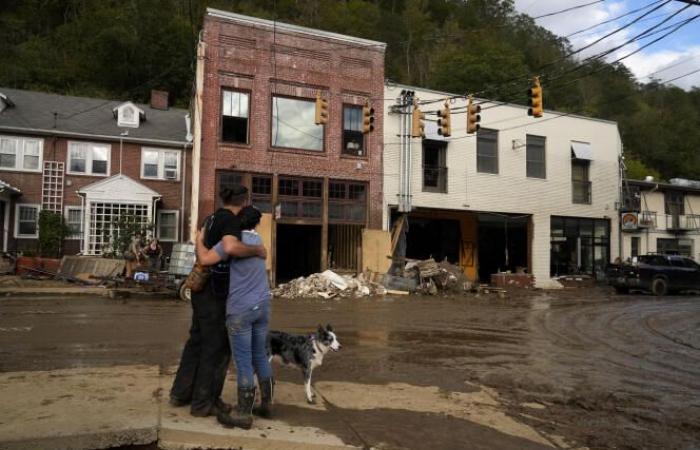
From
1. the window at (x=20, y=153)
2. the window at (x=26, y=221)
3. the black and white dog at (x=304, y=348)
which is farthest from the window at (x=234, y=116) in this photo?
the black and white dog at (x=304, y=348)

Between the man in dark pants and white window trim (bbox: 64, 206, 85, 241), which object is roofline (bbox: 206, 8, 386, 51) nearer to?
white window trim (bbox: 64, 206, 85, 241)

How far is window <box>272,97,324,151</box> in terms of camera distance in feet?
80.8

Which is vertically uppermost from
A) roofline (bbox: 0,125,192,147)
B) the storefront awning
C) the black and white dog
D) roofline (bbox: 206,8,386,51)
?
roofline (bbox: 206,8,386,51)

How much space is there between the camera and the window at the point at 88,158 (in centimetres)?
2702

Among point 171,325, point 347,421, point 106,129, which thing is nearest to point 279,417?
point 347,421

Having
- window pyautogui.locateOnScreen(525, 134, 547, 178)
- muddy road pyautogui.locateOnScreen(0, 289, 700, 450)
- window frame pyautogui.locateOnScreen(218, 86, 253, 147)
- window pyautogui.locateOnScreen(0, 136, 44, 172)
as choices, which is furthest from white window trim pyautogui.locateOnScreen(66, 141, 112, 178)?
window pyautogui.locateOnScreen(525, 134, 547, 178)

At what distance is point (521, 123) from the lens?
2950cm

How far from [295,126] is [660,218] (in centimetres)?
2367

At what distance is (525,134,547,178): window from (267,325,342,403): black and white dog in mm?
25706

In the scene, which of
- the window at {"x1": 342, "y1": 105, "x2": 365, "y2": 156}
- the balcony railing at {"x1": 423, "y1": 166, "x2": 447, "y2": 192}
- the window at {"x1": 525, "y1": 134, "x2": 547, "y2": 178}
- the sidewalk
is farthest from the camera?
the window at {"x1": 525, "y1": 134, "x2": 547, "y2": 178}

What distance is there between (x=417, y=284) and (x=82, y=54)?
4011 cm

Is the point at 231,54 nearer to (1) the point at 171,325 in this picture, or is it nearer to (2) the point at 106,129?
(2) the point at 106,129

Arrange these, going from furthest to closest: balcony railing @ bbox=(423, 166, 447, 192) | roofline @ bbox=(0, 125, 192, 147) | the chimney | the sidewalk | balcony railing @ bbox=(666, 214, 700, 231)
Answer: balcony railing @ bbox=(666, 214, 700, 231)
the chimney
balcony railing @ bbox=(423, 166, 447, 192)
roofline @ bbox=(0, 125, 192, 147)
the sidewalk

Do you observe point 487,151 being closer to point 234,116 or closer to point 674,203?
point 234,116
